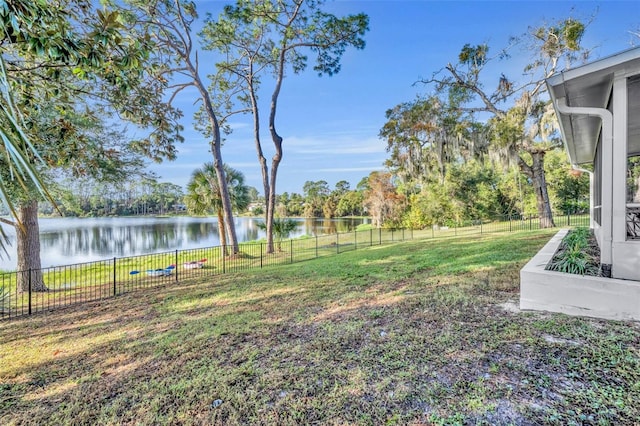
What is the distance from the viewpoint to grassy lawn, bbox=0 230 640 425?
212cm

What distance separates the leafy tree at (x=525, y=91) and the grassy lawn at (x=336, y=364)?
34.0 ft

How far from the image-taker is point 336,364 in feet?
9.14

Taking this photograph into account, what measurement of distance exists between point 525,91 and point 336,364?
1506cm

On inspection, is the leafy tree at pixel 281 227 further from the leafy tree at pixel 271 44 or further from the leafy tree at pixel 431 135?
the leafy tree at pixel 431 135

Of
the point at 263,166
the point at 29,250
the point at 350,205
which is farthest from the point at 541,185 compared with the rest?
the point at 350,205

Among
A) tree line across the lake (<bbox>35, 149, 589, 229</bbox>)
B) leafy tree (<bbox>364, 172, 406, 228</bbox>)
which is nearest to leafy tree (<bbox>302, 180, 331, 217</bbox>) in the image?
tree line across the lake (<bbox>35, 149, 589, 229</bbox>)

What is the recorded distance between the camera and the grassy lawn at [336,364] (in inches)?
83.7

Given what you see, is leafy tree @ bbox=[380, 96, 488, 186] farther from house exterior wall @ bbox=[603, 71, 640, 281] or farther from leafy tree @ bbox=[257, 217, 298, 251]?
house exterior wall @ bbox=[603, 71, 640, 281]

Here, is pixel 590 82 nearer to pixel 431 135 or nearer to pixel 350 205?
pixel 431 135

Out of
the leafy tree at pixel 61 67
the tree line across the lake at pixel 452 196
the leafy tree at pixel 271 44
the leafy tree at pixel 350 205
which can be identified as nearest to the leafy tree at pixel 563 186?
the tree line across the lake at pixel 452 196

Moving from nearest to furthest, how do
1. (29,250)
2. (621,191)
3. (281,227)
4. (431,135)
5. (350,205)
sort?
(621,191) → (29,250) → (431,135) → (281,227) → (350,205)

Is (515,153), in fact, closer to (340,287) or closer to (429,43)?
(429,43)

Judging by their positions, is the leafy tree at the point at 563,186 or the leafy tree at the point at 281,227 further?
the leafy tree at the point at 563,186

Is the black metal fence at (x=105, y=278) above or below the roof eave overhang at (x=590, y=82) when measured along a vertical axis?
below
